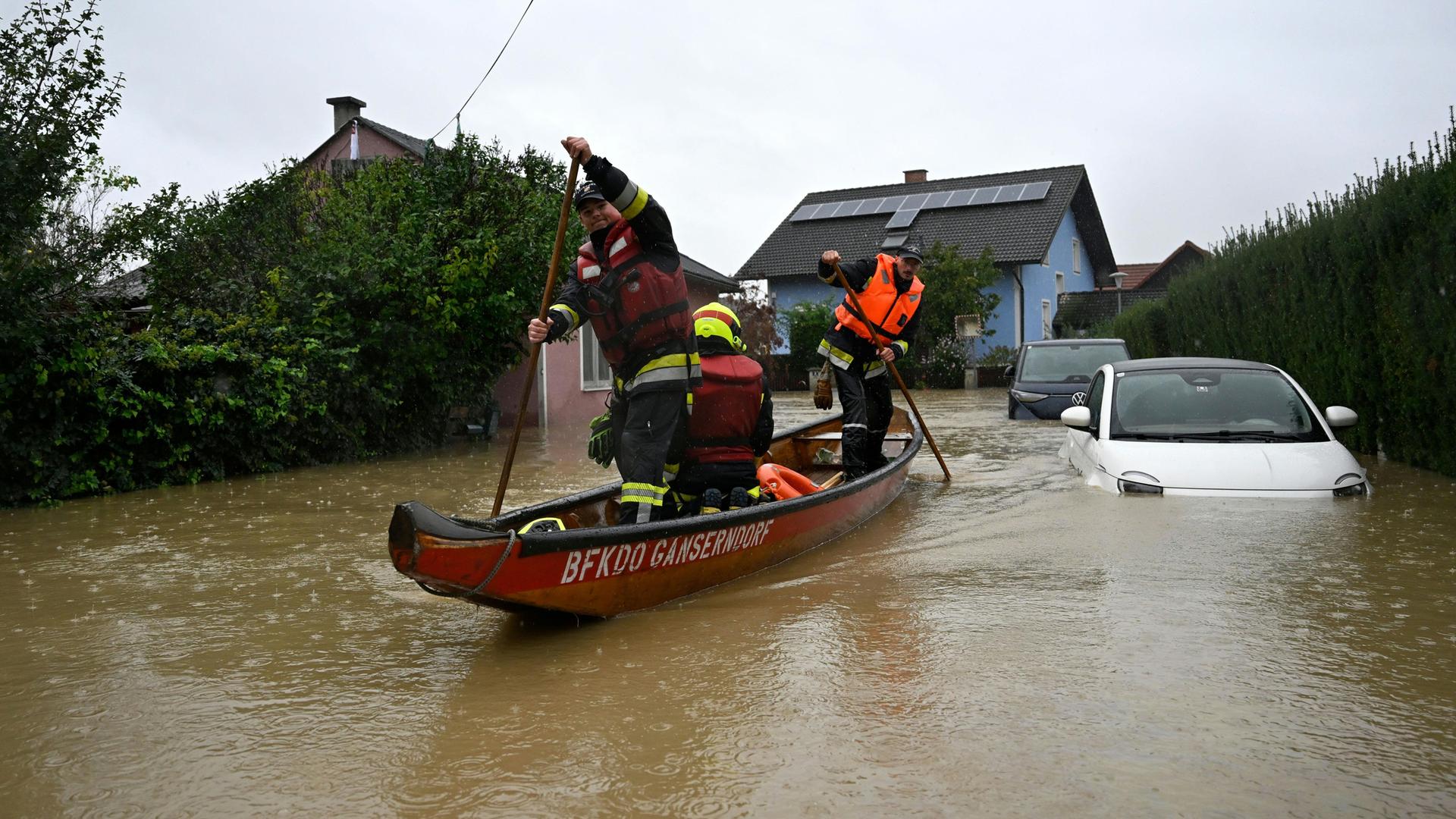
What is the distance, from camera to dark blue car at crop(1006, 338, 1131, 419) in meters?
18.0

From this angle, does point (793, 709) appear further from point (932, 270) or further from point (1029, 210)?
point (1029, 210)

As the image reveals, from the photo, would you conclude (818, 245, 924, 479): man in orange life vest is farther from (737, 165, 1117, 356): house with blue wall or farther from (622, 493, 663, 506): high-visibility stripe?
(737, 165, 1117, 356): house with blue wall

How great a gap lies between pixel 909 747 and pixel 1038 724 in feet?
1.56

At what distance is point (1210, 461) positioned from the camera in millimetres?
8117

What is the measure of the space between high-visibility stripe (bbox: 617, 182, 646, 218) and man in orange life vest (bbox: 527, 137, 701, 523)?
7 centimetres

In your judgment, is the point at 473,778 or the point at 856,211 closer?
the point at 473,778

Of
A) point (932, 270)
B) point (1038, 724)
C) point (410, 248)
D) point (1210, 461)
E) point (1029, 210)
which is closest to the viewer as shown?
point (1038, 724)

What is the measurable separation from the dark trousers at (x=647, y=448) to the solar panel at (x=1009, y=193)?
1446 inches

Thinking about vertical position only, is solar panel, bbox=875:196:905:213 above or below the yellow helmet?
above

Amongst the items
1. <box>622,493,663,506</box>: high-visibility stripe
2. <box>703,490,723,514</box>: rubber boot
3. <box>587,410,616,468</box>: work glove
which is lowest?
<box>703,490,723,514</box>: rubber boot

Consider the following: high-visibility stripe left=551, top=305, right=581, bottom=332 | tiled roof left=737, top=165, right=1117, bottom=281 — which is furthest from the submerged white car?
tiled roof left=737, top=165, right=1117, bottom=281

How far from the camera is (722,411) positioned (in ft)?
22.1

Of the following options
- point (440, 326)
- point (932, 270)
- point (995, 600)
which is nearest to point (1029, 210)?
point (932, 270)

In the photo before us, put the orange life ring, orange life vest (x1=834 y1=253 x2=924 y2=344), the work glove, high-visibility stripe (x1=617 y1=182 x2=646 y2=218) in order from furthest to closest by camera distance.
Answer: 1. orange life vest (x1=834 y1=253 x2=924 y2=344)
2. the orange life ring
3. the work glove
4. high-visibility stripe (x1=617 y1=182 x2=646 y2=218)
